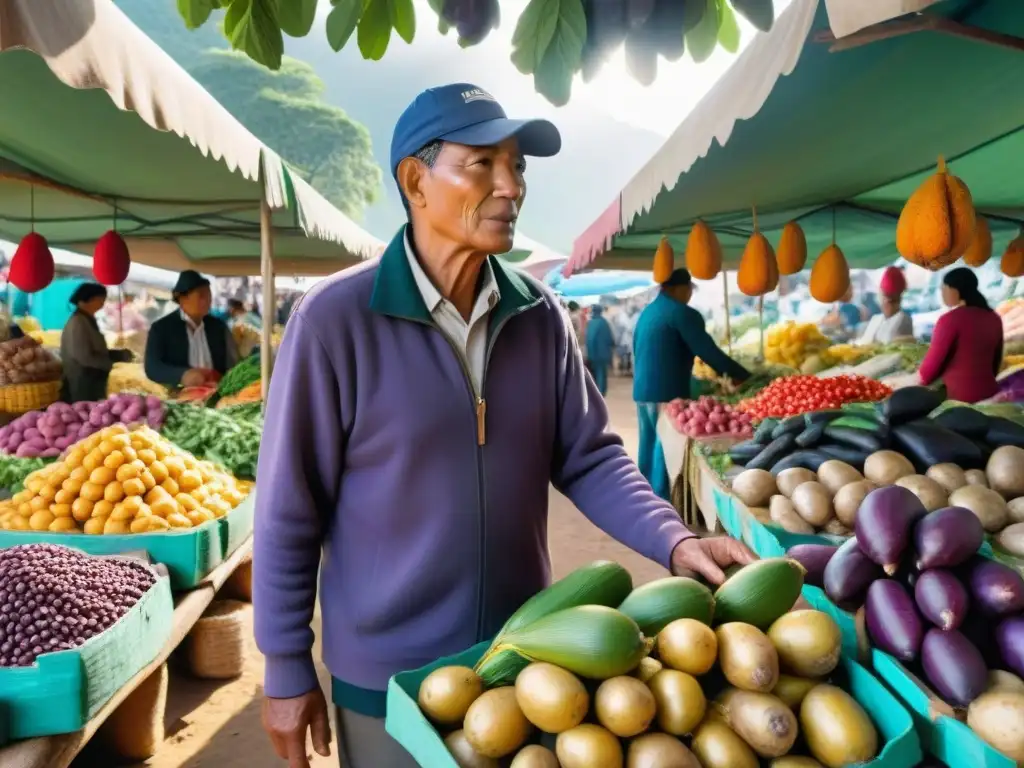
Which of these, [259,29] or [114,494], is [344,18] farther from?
[114,494]

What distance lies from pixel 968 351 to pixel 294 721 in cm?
509

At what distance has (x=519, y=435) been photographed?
5.38 ft

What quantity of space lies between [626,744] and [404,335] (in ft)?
2.79

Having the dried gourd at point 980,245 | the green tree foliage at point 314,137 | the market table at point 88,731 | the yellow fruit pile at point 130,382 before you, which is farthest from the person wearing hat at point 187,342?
the green tree foliage at point 314,137

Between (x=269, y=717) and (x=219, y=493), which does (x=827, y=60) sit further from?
(x=219, y=493)

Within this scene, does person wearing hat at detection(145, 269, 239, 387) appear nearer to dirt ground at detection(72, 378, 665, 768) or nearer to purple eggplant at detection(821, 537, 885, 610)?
dirt ground at detection(72, 378, 665, 768)

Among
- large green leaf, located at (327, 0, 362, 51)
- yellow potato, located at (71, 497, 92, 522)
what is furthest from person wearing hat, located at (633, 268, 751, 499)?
large green leaf, located at (327, 0, 362, 51)

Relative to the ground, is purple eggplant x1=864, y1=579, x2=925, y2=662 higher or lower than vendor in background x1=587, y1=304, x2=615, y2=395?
lower

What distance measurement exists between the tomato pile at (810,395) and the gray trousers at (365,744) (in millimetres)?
3615

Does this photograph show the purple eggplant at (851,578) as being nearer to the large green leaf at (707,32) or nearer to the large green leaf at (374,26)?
the large green leaf at (707,32)

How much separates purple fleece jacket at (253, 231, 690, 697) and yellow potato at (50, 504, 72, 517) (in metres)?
2.17

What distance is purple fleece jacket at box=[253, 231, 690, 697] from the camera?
1509 millimetres

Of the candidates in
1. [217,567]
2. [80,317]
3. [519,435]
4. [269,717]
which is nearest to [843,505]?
[519,435]

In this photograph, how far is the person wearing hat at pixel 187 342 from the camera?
20.0ft
